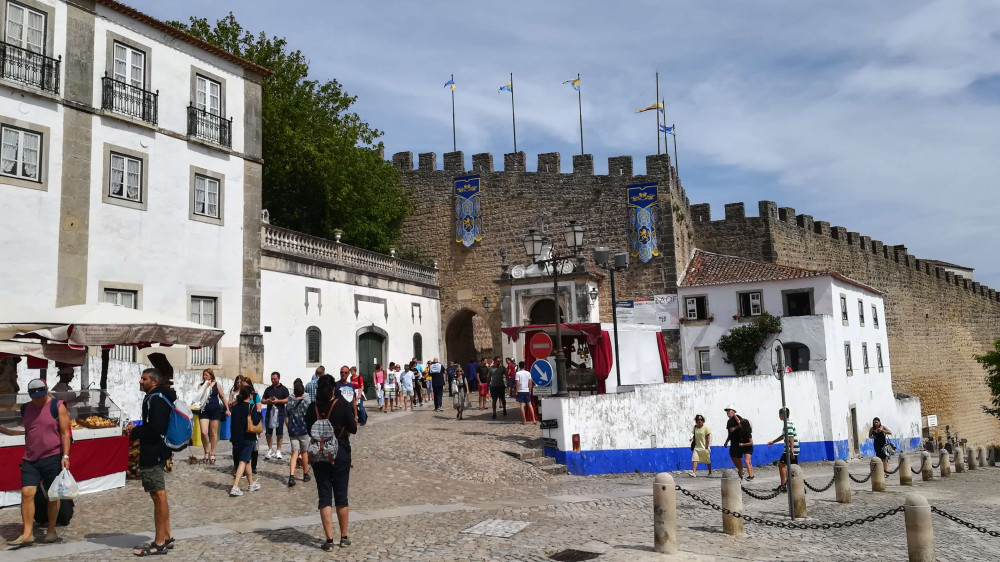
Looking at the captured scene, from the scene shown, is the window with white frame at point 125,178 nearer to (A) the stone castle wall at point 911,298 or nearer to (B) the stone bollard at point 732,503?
(B) the stone bollard at point 732,503

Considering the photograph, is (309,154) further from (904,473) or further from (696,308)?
(904,473)

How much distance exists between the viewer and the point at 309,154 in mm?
28312

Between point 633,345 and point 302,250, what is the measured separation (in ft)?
32.7

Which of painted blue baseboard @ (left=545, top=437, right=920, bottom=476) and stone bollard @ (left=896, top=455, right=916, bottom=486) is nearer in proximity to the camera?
painted blue baseboard @ (left=545, top=437, right=920, bottom=476)

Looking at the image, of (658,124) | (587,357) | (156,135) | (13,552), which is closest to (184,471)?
(13,552)

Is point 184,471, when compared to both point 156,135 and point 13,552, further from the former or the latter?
point 156,135

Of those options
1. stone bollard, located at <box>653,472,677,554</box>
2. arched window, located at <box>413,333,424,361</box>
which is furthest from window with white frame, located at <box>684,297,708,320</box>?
stone bollard, located at <box>653,472,677,554</box>

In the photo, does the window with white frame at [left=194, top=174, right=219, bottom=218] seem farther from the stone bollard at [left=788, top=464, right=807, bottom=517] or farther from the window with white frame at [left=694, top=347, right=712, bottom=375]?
the window with white frame at [left=694, top=347, right=712, bottom=375]

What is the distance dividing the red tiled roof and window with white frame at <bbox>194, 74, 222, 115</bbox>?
17657 millimetres

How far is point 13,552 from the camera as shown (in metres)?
7.41

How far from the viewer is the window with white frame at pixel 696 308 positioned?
29184 mm

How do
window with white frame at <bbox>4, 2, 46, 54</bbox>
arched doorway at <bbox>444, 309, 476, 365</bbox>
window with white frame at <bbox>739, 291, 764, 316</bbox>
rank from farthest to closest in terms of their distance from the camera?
1. arched doorway at <bbox>444, 309, 476, 365</bbox>
2. window with white frame at <bbox>739, 291, 764, 316</bbox>
3. window with white frame at <bbox>4, 2, 46, 54</bbox>

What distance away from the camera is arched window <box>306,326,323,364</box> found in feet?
75.7

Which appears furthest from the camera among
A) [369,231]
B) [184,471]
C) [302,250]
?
[369,231]
